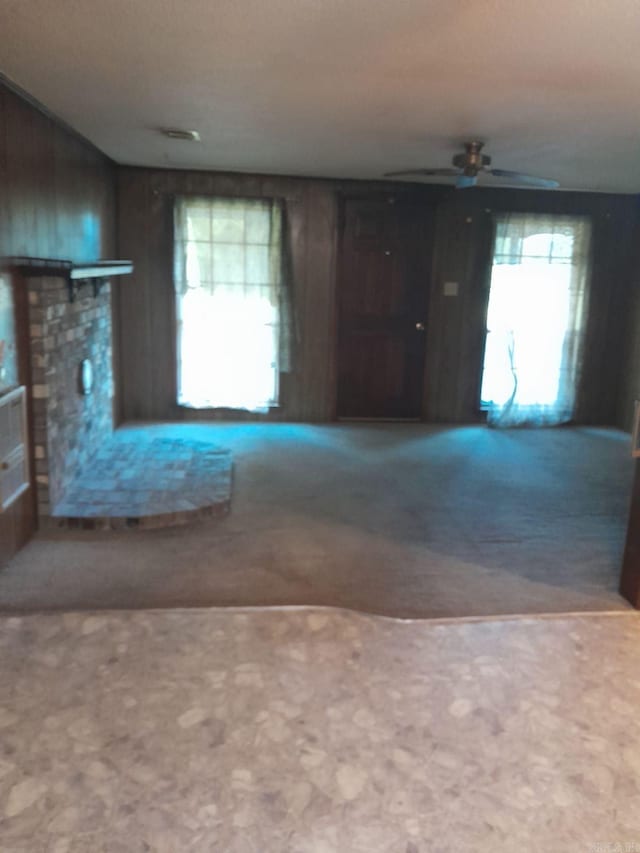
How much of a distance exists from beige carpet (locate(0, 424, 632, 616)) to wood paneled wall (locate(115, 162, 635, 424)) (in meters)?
0.94

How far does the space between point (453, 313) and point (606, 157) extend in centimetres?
196

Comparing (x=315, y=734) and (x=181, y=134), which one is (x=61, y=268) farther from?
(x=315, y=734)

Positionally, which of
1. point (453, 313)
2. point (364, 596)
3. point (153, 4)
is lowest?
point (364, 596)

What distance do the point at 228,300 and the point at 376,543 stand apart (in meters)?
2.93

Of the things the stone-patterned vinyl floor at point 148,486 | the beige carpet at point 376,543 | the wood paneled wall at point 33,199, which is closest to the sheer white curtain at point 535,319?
the beige carpet at point 376,543

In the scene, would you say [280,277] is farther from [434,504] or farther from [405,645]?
[405,645]

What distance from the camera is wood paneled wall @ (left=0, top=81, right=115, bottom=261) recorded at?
9.98 feet

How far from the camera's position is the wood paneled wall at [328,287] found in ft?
18.3

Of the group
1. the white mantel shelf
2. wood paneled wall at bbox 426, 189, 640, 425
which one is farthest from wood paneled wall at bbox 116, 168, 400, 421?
the white mantel shelf

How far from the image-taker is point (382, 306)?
5.95 metres

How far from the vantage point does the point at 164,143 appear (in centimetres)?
433

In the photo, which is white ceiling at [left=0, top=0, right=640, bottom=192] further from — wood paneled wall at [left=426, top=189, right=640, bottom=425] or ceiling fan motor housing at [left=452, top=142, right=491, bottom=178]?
wood paneled wall at [left=426, top=189, right=640, bottom=425]

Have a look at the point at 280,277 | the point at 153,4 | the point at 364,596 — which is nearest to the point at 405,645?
the point at 364,596

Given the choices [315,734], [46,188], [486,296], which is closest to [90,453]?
[46,188]
